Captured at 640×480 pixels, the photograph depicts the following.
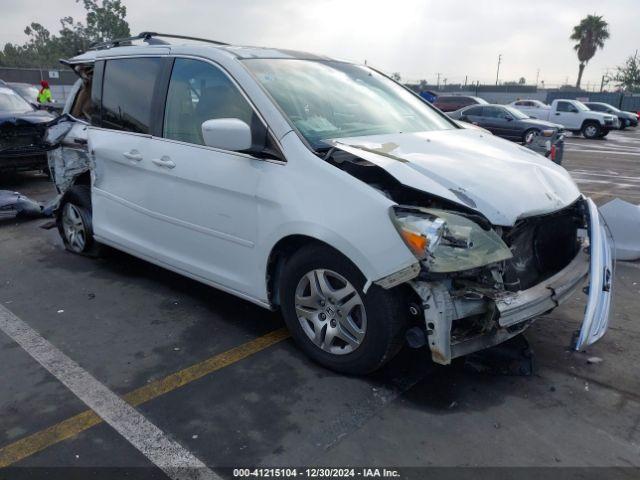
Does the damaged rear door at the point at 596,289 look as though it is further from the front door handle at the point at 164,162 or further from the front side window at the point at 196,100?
the front door handle at the point at 164,162

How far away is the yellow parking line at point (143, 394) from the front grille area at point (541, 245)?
1.65 m

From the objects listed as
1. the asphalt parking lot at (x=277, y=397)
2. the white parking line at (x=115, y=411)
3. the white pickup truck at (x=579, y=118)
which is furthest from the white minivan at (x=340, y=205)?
the white pickup truck at (x=579, y=118)

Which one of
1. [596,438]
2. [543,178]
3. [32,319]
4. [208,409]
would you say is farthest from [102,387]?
[543,178]

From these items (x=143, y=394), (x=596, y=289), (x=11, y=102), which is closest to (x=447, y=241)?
(x=596, y=289)

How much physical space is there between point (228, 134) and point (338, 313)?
1.25 meters

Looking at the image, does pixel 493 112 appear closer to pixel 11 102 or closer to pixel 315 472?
pixel 11 102

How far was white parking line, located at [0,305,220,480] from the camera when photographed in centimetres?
247

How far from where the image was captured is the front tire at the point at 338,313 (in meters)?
2.87

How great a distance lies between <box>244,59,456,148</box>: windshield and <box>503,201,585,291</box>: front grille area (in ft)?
3.76

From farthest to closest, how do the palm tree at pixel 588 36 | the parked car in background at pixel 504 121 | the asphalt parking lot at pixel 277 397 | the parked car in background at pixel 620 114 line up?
the palm tree at pixel 588 36 < the parked car in background at pixel 620 114 < the parked car in background at pixel 504 121 < the asphalt parking lot at pixel 277 397

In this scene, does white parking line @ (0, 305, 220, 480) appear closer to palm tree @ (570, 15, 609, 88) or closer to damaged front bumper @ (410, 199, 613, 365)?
damaged front bumper @ (410, 199, 613, 365)

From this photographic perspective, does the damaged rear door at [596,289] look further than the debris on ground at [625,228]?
No

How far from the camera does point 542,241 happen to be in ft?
10.9

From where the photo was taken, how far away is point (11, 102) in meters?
9.44
